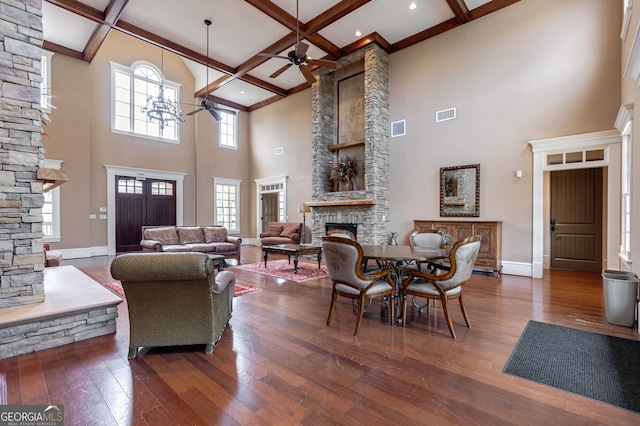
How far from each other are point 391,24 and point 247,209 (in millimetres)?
7535

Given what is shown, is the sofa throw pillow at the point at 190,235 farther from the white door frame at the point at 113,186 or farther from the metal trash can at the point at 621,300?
the metal trash can at the point at 621,300

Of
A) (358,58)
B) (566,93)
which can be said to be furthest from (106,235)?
(566,93)

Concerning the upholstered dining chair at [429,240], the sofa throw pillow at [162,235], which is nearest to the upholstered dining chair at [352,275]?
the upholstered dining chair at [429,240]

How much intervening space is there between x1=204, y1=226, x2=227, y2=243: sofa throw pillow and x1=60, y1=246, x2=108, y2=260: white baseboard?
3136 mm

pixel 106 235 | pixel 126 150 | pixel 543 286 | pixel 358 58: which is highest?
pixel 358 58

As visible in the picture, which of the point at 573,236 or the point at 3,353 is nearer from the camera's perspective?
the point at 3,353

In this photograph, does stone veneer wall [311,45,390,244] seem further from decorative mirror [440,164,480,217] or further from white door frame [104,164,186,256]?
white door frame [104,164,186,256]

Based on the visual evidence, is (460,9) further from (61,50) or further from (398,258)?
(61,50)

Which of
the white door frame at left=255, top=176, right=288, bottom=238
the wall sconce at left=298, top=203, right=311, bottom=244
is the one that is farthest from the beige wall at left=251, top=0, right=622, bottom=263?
the white door frame at left=255, top=176, right=288, bottom=238

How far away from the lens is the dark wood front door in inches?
329

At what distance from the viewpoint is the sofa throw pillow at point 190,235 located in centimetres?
700

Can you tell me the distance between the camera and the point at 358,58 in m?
7.25

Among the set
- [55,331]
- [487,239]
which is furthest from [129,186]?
Result: [487,239]

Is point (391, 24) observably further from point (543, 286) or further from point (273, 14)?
point (543, 286)
